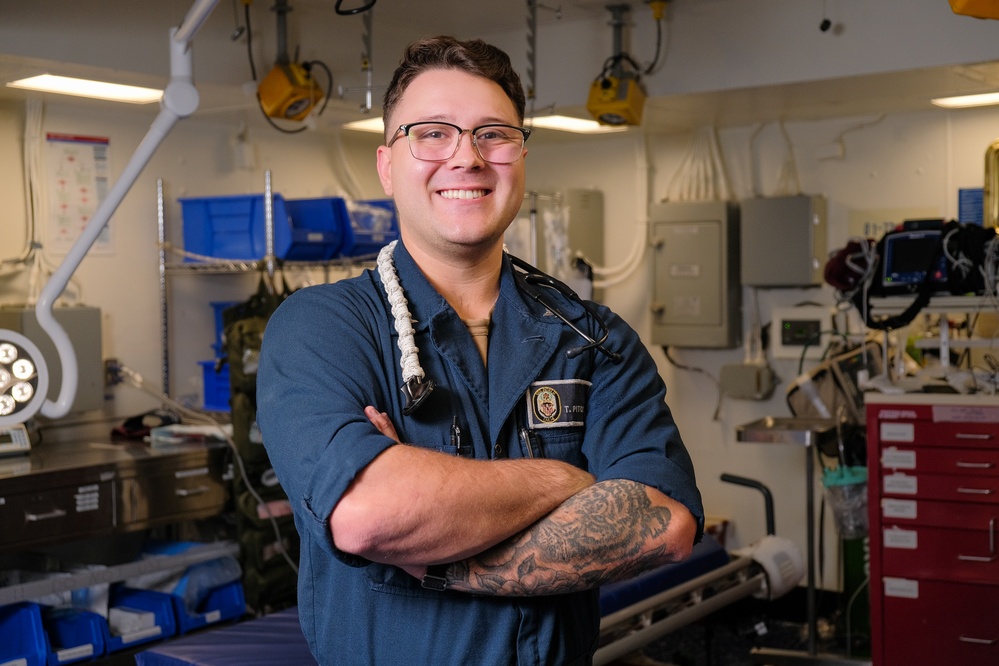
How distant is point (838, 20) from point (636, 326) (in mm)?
2228

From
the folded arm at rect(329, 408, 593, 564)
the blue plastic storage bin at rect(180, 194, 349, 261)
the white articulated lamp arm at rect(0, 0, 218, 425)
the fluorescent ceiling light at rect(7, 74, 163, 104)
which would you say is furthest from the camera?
the blue plastic storage bin at rect(180, 194, 349, 261)

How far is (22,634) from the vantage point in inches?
146

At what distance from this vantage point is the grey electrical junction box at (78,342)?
13.4ft

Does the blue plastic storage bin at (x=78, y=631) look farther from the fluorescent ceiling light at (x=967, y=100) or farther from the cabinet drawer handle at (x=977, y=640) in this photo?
the fluorescent ceiling light at (x=967, y=100)

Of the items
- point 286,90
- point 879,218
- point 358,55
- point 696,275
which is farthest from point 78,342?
point 879,218

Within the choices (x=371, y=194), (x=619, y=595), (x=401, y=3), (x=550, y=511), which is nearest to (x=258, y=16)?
(x=401, y=3)

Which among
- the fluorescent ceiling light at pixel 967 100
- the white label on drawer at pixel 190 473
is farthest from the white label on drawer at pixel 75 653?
the fluorescent ceiling light at pixel 967 100

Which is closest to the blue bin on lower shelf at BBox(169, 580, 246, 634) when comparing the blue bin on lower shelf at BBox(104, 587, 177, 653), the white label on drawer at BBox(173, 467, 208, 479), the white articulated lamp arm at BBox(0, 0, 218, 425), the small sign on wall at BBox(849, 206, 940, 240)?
the blue bin on lower shelf at BBox(104, 587, 177, 653)

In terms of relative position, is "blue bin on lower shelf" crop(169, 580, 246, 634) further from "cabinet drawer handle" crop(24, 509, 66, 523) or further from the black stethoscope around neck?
the black stethoscope around neck

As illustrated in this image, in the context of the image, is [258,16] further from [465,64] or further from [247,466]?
[465,64]

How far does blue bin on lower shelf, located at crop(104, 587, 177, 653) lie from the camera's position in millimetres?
3947

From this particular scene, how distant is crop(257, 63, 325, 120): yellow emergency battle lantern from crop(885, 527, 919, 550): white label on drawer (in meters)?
2.80

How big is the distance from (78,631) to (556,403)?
3.05 m

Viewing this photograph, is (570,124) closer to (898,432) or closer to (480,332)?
(898,432)
